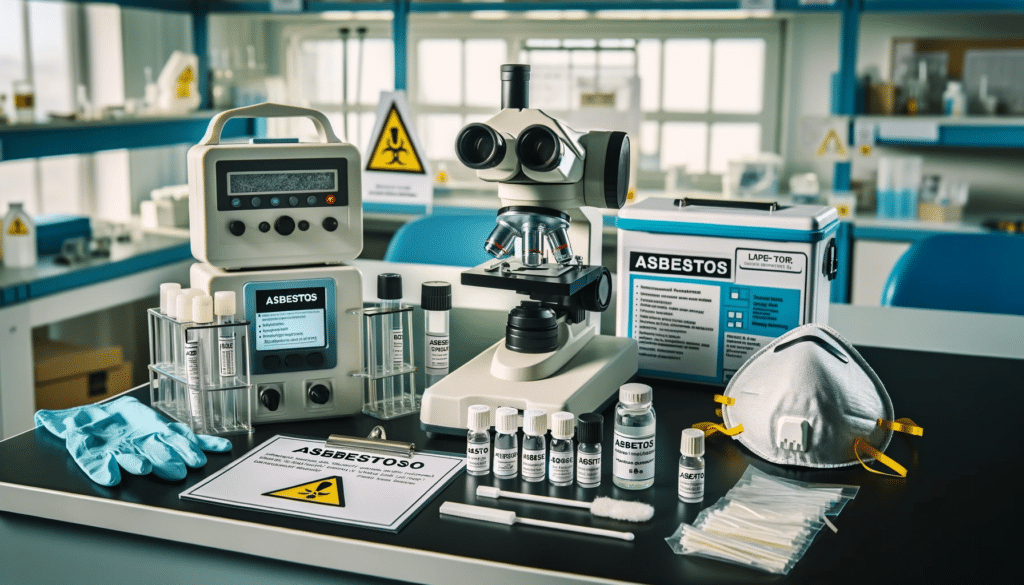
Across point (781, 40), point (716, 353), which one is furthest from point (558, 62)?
point (716, 353)

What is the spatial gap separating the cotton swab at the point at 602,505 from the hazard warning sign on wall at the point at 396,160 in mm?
1594

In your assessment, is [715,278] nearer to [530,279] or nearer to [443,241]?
[530,279]

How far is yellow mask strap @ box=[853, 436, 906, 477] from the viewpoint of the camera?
3.76 ft

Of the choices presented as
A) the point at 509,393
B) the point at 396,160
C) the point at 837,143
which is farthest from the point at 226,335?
the point at 837,143

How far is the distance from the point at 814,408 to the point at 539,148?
479 millimetres

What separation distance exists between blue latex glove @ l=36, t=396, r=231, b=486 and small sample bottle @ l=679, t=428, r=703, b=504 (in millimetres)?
561

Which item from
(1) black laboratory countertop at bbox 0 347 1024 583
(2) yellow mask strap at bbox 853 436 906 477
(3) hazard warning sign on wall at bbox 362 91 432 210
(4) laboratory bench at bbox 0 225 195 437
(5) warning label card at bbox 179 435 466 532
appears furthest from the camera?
(4) laboratory bench at bbox 0 225 195 437

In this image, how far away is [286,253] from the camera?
4.31 ft

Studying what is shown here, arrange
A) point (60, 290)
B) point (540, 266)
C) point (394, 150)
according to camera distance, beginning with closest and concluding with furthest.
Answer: point (540, 266) → point (394, 150) → point (60, 290)

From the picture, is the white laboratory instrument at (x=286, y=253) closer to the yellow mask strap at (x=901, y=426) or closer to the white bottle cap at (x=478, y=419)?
the white bottle cap at (x=478, y=419)

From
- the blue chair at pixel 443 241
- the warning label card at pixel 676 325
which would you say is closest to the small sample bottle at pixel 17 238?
the blue chair at pixel 443 241

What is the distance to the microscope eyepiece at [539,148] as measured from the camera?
4.13ft

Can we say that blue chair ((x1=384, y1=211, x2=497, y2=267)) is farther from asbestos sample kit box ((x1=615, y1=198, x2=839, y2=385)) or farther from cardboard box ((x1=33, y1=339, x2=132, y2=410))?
cardboard box ((x1=33, y1=339, x2=132, y2=410))

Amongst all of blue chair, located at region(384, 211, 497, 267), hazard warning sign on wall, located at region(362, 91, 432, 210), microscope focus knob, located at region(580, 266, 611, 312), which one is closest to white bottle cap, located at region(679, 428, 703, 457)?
microscope focus knob, located at region(580, 266, 611, 312)
